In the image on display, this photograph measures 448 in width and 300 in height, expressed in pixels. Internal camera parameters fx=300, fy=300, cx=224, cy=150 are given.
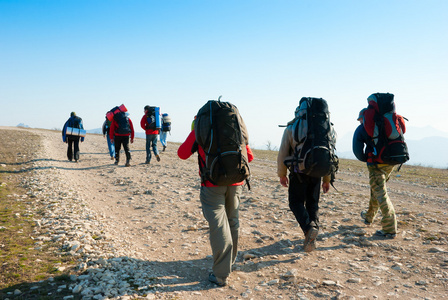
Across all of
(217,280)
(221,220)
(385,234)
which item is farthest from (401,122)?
(217,280)

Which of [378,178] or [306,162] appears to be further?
[378,178]

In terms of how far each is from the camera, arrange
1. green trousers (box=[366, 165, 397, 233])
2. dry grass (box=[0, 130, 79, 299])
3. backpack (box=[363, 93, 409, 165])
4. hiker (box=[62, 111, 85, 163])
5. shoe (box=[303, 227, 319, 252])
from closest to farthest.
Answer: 1. dry grass (box=[0, 130, 79, 299])
2. shoe (box=[303, 227, 319, 252])
3. backpack (box=[363, 93, 409, 165])
4. green trousers (box=[366, 165, 397, 233])
5. hiker (box=[62, 111, 85, 163])

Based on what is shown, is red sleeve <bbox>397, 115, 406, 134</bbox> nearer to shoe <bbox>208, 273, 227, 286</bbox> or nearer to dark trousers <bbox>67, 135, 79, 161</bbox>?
shoe <bbox>208, 273, 227, 286</bbox>

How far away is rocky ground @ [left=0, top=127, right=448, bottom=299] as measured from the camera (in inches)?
173

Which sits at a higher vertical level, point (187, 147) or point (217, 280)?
point (187, 147)

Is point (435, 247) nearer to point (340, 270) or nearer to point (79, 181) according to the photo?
point (340, 270)

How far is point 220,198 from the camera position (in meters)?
4.59

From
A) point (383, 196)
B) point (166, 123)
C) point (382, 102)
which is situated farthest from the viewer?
point (166, 123)

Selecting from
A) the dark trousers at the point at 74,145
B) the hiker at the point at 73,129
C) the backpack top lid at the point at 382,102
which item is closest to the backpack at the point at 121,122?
the hiker at the point at 73,129

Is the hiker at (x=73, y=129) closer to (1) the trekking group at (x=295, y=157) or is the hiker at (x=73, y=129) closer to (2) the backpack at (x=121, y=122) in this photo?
(2) the backpack at (x=121, y=122)

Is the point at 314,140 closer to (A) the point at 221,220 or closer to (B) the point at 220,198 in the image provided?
(B) the point at 220,198

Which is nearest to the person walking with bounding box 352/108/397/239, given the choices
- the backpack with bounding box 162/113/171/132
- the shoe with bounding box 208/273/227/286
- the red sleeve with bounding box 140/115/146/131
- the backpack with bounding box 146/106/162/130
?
the shoe with bounding box 208/273/227/286

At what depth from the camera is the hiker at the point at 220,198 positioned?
14.4 ft

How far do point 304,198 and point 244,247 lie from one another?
1615 millimetres
